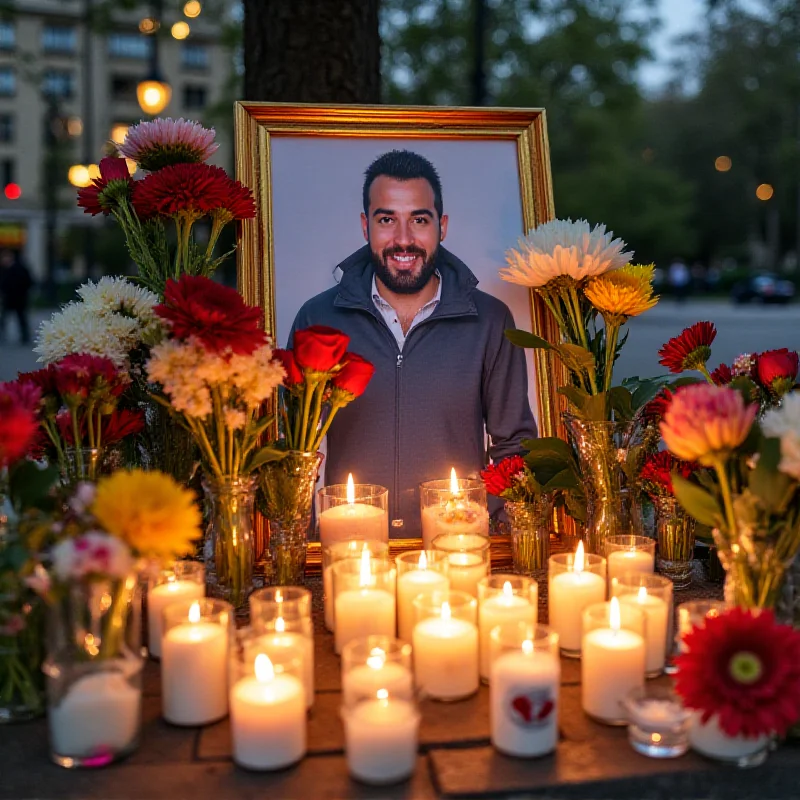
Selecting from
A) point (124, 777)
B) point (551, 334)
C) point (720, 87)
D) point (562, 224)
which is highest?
point (720, 87)

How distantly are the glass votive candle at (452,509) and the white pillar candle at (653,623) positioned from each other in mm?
483

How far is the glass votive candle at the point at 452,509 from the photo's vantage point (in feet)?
6.77

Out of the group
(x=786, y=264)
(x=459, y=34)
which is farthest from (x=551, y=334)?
(x=786, y=264)

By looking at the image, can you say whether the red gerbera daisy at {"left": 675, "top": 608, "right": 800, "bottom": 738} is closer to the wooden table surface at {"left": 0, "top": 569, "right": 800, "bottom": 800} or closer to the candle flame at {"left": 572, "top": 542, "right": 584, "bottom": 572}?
the wooden table surface at {"left": 0, "top": 569, "right": 800, "bottom": 800}

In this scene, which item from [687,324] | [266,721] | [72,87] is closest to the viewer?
[266,721]

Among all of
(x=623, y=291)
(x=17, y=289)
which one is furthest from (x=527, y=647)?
(x=17, y=289)

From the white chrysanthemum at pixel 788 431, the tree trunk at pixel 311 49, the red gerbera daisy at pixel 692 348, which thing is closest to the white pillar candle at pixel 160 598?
the white chrysanthemum at pixel 788 431

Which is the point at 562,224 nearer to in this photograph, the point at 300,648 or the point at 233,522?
the point at 233,522

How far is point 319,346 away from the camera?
183cm

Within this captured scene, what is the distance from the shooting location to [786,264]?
40.5 metres

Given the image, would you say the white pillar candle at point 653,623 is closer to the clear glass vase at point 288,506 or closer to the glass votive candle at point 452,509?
the glass votive candle at point 452,509

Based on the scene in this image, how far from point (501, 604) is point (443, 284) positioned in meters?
1.11

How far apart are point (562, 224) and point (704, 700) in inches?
48.0

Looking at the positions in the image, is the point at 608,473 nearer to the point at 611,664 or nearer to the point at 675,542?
the point at 675,542
